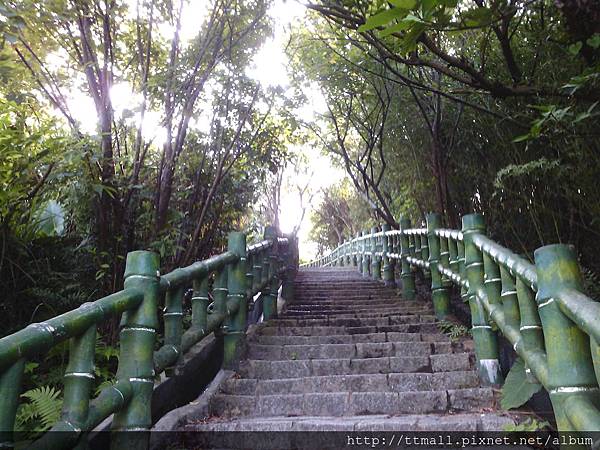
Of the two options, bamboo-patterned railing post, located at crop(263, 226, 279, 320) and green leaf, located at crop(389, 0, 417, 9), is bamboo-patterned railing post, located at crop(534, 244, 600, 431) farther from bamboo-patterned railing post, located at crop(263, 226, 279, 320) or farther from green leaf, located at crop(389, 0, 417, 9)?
bamboo-patterned railing post, located at crop(263, 226, 279, 320)

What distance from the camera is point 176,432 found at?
276 cm

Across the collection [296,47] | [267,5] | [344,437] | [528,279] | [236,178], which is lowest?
[344,437]

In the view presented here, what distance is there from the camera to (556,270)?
1.78 m

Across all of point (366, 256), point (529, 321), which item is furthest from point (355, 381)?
point (366, 256)

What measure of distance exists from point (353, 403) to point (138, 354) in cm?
151

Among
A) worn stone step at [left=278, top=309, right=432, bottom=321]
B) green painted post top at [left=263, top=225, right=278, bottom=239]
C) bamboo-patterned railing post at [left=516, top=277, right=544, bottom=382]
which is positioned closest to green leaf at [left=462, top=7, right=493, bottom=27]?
bamboo-patterned railing post at [left=516, top=277, right=544, bottom=382]

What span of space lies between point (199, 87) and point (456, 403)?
3.16 m

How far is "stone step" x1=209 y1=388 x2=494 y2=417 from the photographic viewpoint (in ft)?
10.2

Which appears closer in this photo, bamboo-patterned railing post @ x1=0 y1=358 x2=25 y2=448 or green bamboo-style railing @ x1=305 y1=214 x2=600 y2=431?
bamboo-patterned railing post @ x1=0 y1=358 x2=25 y2=448

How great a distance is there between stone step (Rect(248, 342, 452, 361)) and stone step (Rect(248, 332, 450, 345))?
0.25 m

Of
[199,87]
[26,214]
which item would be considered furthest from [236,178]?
[26,214]

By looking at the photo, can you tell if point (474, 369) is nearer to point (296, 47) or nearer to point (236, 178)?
point (236, 178)

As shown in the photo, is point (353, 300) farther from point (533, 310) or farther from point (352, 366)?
point (533, 310)

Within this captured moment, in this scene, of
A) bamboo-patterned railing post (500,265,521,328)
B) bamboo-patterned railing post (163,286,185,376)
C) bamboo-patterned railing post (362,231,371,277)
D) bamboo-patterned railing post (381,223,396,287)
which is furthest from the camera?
bamboo-patterned railing post (362,231,371,277)
